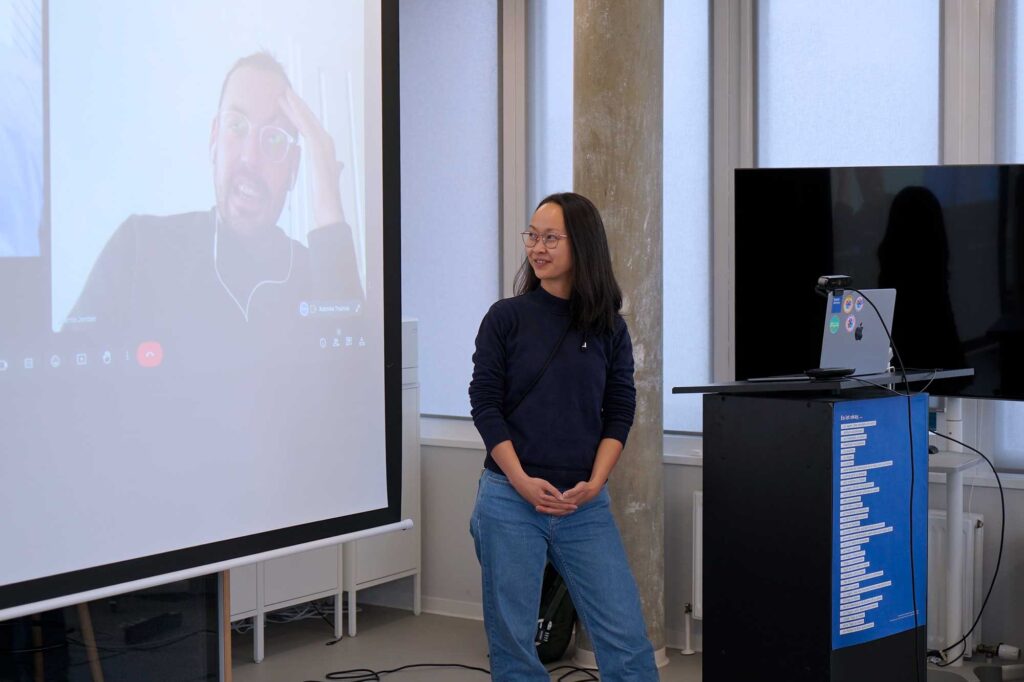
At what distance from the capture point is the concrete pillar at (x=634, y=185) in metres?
3.78

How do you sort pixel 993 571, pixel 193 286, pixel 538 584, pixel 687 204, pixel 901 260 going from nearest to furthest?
pixel 193 286 → pixel 538 584 → pixel 901 260 → pixel 993 571 → pixel 687 204

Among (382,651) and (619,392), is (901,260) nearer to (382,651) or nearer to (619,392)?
(619,392)

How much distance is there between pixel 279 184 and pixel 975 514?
2.67 m

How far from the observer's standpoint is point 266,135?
8.05ft

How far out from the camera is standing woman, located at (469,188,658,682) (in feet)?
8.43

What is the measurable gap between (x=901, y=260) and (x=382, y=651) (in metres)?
2.39

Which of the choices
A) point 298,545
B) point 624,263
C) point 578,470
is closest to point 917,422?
point 578,470

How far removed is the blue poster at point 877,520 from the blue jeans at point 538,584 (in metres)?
0.50

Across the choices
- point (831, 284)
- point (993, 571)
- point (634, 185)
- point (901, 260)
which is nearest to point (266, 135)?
point (831, 284)

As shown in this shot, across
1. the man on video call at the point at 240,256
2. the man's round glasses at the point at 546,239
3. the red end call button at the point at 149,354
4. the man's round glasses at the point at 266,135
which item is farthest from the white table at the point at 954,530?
the red end call button at the point at 149,354

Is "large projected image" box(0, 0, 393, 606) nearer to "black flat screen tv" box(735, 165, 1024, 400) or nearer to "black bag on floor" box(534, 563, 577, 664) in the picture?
"black bag on floor" box(534, 563, 577, 664)

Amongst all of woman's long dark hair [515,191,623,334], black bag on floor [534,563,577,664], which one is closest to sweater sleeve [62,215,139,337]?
woman's long dark hair [515,191,623,334]

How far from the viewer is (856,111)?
160 inches

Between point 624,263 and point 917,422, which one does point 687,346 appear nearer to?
point 624,263
